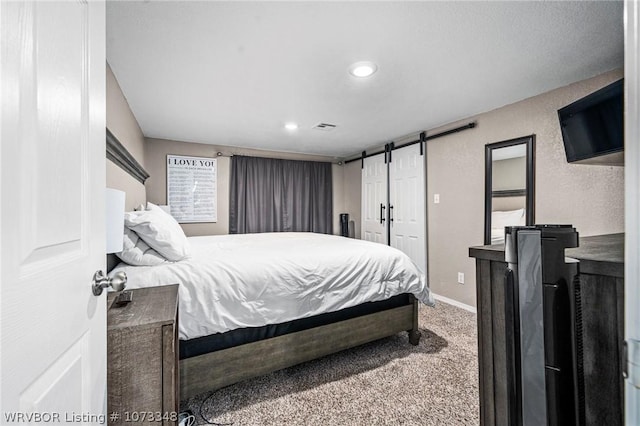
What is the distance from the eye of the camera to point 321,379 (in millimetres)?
1970

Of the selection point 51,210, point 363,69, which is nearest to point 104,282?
point 51,210

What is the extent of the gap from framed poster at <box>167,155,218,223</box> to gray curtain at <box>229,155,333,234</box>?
303 millimetres

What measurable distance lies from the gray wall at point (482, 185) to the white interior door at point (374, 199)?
0.90 m

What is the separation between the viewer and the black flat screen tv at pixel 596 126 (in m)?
1.46

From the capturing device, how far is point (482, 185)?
3.14 meters

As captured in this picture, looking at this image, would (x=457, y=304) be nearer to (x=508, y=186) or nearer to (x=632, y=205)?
(x=508, y=186)

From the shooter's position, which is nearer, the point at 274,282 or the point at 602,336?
the point at 602,336

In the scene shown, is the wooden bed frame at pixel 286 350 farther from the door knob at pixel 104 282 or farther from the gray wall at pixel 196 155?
the gray wall at pixel 196 155

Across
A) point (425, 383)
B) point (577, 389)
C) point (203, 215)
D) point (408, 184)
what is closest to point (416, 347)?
point (425, 383)

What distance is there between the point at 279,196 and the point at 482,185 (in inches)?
123

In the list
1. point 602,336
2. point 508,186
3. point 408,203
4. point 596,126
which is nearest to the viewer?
point 602,336

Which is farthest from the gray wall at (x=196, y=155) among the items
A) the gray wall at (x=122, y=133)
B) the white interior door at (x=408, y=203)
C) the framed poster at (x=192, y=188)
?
the white interior door at (x=408, y=203)

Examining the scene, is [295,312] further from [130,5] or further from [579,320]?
[130,5]

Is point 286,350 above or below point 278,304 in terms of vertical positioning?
below
